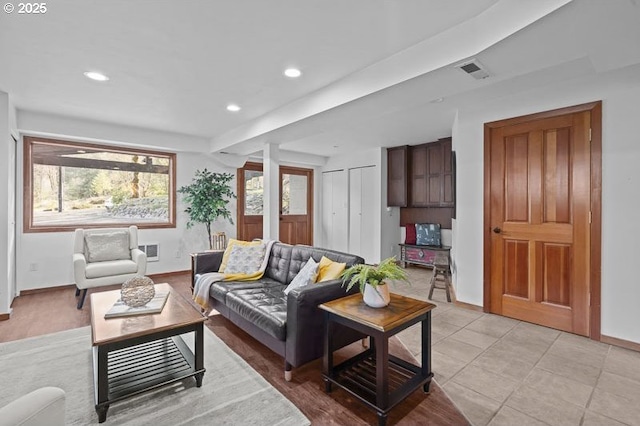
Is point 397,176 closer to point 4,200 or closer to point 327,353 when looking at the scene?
point 327,353

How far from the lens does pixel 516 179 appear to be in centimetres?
329

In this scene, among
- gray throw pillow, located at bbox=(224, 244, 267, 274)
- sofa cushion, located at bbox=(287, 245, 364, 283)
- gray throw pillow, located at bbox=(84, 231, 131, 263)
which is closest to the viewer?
sofa cushion, located at bbox=(287, 245, 364, 283)

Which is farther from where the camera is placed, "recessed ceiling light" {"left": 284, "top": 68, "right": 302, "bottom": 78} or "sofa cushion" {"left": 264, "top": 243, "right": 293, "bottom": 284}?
"sofa cushion" {"left": 264, "top": 243, "right": 293, "bottom": 284}

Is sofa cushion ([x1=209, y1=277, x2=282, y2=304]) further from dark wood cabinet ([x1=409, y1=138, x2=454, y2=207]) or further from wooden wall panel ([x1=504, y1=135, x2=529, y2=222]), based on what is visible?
dark wood cabinet ([x1=409, y1=138, x2=454, y2=207])

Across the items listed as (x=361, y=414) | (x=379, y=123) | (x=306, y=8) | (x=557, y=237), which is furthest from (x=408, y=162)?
(x=361, y=414)

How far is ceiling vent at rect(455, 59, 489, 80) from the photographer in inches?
84.6

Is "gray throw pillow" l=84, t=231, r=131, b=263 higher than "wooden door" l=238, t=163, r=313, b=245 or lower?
lower

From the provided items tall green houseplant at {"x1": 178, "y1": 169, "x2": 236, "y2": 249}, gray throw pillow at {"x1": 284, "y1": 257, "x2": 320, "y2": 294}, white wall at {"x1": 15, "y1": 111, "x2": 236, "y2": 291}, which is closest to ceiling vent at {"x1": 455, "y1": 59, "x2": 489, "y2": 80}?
gray throw pillow at {"x1": 284, "y1": 257, "x2": 320, "y2": 294}

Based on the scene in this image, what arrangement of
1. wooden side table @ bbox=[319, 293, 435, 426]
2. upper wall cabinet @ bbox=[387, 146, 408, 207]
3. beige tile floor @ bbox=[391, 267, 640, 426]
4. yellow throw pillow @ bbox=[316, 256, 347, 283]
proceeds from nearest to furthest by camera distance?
wooden side table @ bbox=[319, 293, 435, 426] → beige tile floor @ bbox=[391, 267, 640, 426] → yellow throw pillow @ bbox=[316, 256, 347, 283] → upper wall cabinet @ bbox=[387, 146, 408, 207]

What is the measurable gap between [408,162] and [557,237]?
3234 millimetres

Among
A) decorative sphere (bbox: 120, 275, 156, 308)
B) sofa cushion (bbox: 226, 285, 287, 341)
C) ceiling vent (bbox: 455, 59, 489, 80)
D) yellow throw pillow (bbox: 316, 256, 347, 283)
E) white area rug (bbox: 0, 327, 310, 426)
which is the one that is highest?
ceiling vent (bbox: 455, 59, 489, 80)

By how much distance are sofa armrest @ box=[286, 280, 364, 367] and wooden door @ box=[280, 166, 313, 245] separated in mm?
4862

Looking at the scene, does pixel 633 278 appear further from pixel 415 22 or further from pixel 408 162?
pixel 408 162

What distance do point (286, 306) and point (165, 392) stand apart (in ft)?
3.09
